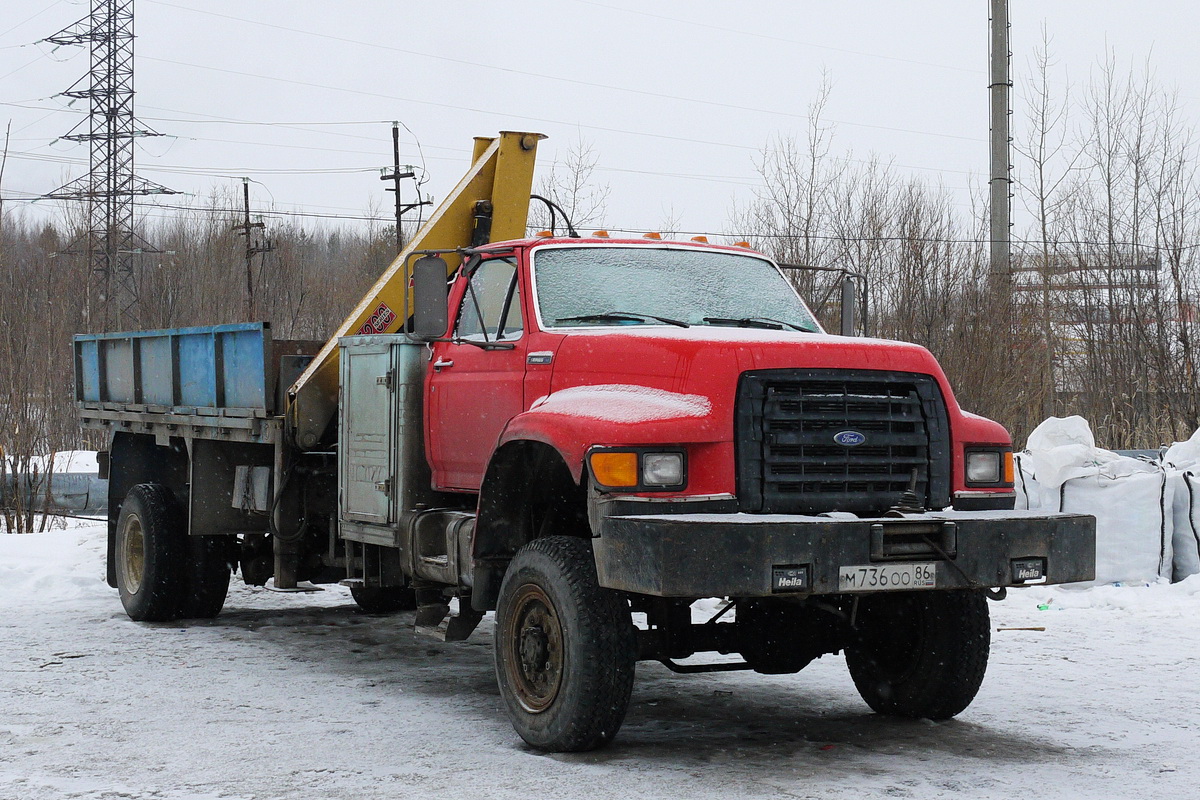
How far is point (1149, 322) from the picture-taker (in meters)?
22.3

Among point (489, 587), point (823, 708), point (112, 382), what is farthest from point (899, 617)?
point (112, 382)

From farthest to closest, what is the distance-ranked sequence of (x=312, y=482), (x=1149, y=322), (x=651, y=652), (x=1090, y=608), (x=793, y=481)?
(x=1149, y=322), (x=1090, y=608), (x=312, y=482), (x=651, y=652), (x=793, y=481)

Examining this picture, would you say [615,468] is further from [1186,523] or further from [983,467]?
[1186,523]

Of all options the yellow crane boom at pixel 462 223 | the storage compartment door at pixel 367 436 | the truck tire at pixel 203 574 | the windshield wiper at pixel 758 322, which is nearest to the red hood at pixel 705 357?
the windshield wiper at pixel 758 322

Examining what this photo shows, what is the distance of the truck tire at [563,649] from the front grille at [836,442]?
77 centimetres

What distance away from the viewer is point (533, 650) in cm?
602

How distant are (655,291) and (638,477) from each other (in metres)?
1.69

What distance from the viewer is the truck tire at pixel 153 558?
391 inches

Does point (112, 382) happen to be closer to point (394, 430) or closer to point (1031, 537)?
point (394, 430)

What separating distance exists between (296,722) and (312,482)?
2.67 m

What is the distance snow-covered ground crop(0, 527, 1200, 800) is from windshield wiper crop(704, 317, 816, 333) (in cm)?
200

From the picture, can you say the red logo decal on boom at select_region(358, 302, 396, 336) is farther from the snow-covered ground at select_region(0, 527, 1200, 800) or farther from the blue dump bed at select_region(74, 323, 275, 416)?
the snow-covered ground at select_region(0, 527, 1200, 800)

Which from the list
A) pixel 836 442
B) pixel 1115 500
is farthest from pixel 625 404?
pixel 1115 500

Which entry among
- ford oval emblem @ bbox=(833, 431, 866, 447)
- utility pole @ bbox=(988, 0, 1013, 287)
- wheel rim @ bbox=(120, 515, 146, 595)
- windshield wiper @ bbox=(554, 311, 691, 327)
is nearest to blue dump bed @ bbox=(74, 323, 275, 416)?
wheel rim @ bbox=(120, 515, 146, 595)
